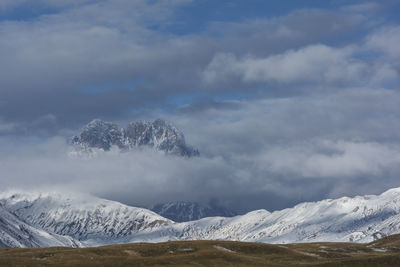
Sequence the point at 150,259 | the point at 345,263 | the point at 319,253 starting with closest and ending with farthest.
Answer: the point at 345,263
the point at 150,259
the point at 319,253

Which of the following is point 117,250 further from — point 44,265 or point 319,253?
point 319,253

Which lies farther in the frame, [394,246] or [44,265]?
[394,246]

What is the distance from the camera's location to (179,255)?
12962cm

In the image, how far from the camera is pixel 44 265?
114 meters

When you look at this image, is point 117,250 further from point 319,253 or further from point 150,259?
point 319,253

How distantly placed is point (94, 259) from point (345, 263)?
48.9 meters

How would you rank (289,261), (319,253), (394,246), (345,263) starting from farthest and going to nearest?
(394,246), (319,253), (289,261), (345,263)

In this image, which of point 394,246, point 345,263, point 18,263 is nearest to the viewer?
point 345,263

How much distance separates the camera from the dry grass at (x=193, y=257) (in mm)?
115456

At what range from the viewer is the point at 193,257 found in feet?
417

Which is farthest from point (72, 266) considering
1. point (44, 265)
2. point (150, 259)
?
point (150, 259)

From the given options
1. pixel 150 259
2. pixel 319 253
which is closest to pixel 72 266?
pixel 150 259

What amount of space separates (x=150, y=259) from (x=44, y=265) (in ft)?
66.2

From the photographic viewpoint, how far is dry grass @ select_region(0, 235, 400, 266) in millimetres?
115456
